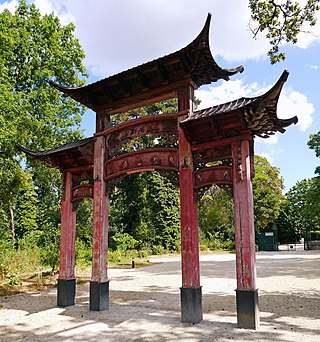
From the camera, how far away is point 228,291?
32.4 feet

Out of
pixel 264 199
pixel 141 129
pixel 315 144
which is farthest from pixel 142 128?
pixel 264 199

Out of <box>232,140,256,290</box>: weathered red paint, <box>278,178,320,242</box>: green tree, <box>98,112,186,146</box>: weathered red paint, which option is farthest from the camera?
<box>278,178,320,242</box>: green tree

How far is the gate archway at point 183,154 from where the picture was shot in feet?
19.6

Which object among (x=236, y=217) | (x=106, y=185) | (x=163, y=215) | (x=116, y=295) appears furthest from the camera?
(x=163, y=215)

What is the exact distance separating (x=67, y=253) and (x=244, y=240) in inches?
181

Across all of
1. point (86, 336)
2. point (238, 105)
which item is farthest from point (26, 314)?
point (238, 105)

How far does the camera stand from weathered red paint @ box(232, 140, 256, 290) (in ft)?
19.1

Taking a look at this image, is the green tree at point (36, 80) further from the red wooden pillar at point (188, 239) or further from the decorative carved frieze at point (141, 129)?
the red wooden pillar at point (188, 239)

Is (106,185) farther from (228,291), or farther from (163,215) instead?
(163,215)

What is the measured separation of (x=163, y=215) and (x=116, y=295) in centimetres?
1697

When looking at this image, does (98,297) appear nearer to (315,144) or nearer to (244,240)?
(244,240)

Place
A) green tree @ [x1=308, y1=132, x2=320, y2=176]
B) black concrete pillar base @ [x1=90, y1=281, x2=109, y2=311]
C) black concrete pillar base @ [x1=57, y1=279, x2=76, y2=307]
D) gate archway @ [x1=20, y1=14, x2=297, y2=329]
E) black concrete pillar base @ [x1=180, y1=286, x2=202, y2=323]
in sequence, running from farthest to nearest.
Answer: green tree @ [x1=308, y1=132, x2=320, y2=176] → black concrete pillar base @ [x1=57, y1=279, x2=76, y2=307] → black concrete pillar base @ [x1=90, y1=281, x2=109, y2=311] → black concrete pillar base @ [x1=180, y1=286, x2=202, y2=323] → gate archway @ [x1=20, y1=14, x2=297, y2=329]

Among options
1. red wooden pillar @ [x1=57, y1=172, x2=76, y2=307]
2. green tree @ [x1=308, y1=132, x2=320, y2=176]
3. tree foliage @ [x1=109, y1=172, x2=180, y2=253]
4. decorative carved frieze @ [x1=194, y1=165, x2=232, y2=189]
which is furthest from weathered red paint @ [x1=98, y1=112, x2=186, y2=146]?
green tree @ [x1=308, y1=132, x2=320, y2=176]

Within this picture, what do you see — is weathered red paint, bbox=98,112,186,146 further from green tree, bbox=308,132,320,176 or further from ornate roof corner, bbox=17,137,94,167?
green tree, bbox=308,132,320,176
